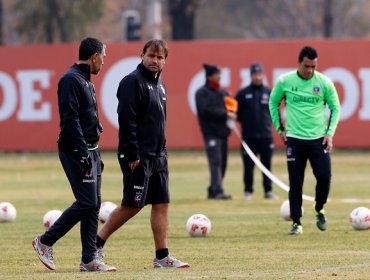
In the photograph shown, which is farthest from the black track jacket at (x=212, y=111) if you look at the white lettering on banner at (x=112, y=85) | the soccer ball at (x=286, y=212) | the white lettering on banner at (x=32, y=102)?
the white lettering on banner at (x=32, y=102)

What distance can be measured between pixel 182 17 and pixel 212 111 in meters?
24.4

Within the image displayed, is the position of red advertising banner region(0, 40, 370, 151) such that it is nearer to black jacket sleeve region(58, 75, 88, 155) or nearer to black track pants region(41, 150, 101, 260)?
black track pants region(41, 150, 101, 260)

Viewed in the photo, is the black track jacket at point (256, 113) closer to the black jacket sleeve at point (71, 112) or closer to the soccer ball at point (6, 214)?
the soccer ball at point (6, 214)

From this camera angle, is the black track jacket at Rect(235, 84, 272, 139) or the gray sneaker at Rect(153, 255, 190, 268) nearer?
the gray sneaker at Rect(153, 255, 190, 268)

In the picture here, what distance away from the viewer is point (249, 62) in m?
35.7

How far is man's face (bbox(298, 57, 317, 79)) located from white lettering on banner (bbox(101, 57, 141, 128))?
19564mm

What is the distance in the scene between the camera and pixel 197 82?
35.6 m

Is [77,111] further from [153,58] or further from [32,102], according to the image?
[32,102]

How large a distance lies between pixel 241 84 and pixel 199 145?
2110 mm

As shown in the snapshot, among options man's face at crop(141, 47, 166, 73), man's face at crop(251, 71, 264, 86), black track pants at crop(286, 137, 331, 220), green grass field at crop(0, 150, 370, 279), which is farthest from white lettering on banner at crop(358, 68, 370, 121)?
man's face at crop(141, 47, 166, 73)

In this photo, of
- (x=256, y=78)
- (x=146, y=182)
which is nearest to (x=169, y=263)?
(x=146, y=182)

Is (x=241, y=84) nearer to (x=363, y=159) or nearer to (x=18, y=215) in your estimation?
(x=363, y=159)

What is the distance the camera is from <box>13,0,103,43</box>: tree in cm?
5322

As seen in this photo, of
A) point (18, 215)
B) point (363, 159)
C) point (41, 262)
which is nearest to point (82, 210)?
point (41, 262)
